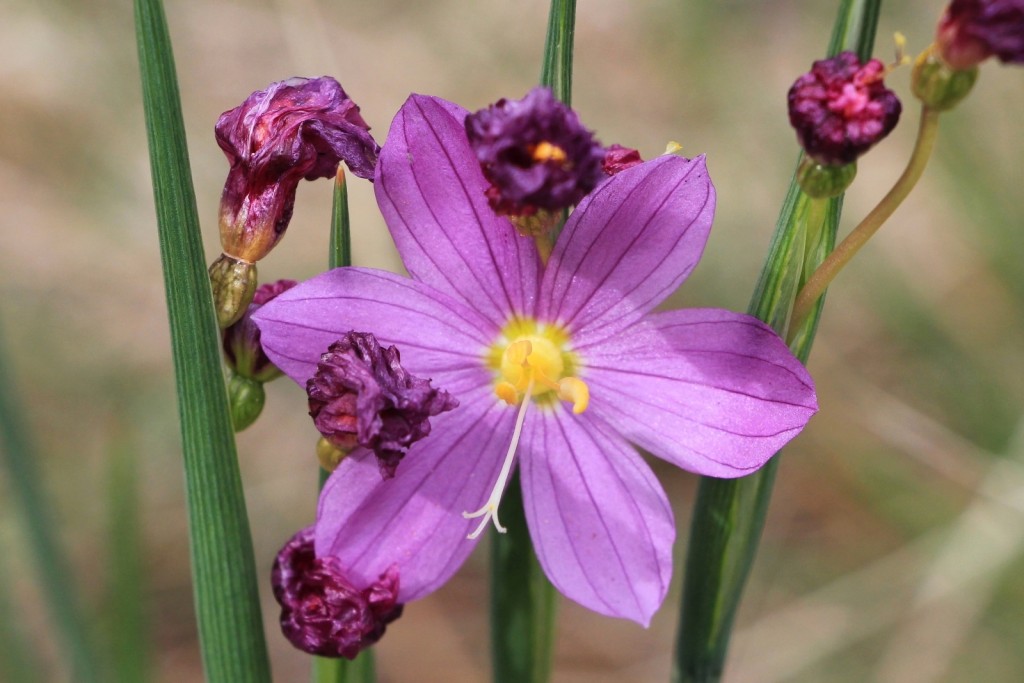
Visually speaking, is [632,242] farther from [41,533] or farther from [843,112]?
[41,533]

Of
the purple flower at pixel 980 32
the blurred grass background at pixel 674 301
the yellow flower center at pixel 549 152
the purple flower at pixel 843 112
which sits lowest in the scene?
the blurred grass background at pixel 674 301

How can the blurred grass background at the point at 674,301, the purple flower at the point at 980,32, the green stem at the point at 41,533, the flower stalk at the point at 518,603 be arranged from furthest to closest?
the blurred grass background at the point at 674,301
the green stem at the point at 41,533
the flower stalk at the point at 518,603
the purple flower at the point at 980,32

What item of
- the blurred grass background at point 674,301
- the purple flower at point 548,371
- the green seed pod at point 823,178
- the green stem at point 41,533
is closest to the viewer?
the green seed pod at point 823,178

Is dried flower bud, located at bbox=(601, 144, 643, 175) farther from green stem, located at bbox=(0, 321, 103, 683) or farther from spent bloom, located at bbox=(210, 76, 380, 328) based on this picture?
Result: green stem, located at bbox=(0, 321, 103, 683)

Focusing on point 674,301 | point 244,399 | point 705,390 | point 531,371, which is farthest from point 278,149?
point 674,301

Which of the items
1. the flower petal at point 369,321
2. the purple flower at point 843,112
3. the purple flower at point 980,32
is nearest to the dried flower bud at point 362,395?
the flower petal at point 369,321

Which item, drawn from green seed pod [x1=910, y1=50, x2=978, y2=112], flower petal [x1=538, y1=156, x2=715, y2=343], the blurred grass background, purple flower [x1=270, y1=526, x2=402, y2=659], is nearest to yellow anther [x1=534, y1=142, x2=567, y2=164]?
flower petal [x1=538, y1=156, x2=715, y2=343]

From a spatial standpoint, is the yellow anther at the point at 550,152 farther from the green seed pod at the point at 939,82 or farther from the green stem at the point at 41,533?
the green stem at the point at 41,533

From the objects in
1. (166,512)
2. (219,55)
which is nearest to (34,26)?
(219,55)
